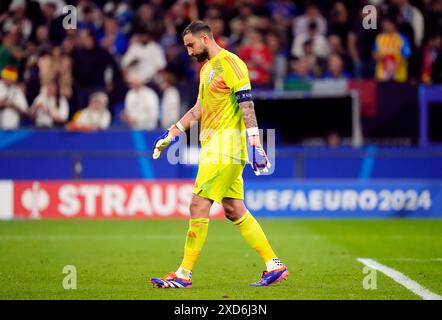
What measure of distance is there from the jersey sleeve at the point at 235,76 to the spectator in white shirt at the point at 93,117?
9049mm

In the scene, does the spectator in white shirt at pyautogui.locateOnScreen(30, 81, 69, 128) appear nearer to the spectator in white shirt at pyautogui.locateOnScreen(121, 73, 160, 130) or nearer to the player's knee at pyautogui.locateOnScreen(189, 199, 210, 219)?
the spectator in white shirt at pyautogui.locateOnScreen(121, 73, 160, 130)

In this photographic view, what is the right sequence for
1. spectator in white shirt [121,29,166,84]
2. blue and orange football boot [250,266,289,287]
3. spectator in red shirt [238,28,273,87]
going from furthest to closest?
spectator in white shirt [121,29,166,84] → spectator in red shirt [238,28,273,87] → blue and orange football boot [250,266,289,287]

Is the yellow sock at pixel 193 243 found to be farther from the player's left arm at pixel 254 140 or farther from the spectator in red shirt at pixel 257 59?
the spectator in red shirt at pixel 257 59

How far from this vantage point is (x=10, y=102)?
17.8m

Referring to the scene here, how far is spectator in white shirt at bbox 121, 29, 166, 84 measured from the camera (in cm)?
1878

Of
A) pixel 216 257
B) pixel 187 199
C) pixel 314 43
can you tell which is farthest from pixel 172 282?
pixel 314 43

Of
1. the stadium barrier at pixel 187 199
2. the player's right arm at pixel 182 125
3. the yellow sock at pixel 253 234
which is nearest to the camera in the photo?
the yellow sock at pixel 253 234

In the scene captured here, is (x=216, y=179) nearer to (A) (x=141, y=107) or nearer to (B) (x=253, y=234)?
(B) (x=253, y=234)

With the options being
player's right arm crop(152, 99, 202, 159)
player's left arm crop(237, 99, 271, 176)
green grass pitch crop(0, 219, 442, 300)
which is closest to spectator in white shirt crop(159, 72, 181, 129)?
green grass pitch crop(0, 219, 442, 300)

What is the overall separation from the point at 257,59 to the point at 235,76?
9.90 m

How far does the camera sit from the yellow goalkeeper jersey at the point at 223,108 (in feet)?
28.7

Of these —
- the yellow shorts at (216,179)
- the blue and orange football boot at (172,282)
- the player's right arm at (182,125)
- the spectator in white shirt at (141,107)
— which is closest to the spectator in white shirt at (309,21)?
the spectator in white shirt at (141,107)

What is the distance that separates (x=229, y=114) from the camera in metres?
8.88

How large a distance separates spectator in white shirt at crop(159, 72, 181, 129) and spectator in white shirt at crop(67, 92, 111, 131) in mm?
1026
